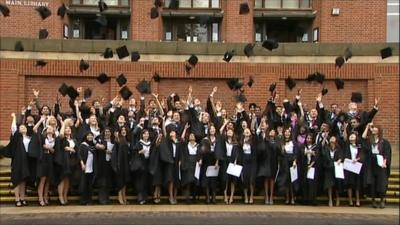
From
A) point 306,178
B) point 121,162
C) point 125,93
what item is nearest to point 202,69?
point 125,93

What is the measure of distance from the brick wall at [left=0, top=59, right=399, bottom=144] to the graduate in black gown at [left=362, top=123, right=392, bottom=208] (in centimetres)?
561

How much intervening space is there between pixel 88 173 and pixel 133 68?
21.1 ft

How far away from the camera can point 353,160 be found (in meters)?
11.8

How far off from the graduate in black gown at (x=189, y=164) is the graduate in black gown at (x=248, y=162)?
94cm

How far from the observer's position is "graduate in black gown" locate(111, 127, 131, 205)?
11.7 meters

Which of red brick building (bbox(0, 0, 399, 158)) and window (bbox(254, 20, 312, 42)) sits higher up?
window (bbox(254, 20, 312, 42))

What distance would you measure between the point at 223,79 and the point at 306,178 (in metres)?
6.52

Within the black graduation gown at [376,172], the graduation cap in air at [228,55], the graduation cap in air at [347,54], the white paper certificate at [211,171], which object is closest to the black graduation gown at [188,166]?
the white paper certificate at [211,171]

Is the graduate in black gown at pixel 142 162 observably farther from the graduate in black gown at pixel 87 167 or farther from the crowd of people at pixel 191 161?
the graduate in black gown at pixel 87 167

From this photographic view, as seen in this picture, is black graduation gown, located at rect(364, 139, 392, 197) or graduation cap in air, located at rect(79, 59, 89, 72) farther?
graduation cap in air, located at rect(79, 59, 89, 72)

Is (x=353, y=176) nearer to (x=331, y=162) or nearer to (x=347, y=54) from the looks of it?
(x=331, y=162)

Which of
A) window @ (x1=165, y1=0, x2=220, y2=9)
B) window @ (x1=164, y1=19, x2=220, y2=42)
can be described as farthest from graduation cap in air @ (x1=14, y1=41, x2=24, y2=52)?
window @ (x1=165, y1=0, x2=220, y2=9)

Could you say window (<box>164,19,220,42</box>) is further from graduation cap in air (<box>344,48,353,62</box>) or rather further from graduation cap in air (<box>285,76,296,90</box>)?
graduation cap in air (<box>344,48,353,62</box>)

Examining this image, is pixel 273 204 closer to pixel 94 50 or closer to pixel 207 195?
pixel 207 195
